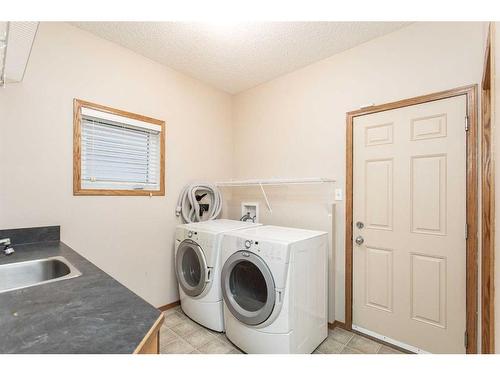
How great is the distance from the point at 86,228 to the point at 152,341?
171 cm

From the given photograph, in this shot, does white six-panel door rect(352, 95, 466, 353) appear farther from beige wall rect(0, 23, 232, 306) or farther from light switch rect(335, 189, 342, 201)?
beige wall rect(0, 23, 232, 306)

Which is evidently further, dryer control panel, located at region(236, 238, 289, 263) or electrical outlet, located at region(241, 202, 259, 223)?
electrical outlet, located at region(241, 202, 259, 223)

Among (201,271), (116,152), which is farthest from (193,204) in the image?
(116,152)

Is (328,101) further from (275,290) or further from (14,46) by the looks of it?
(14,46)

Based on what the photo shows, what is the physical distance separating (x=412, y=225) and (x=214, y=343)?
1.85 meters

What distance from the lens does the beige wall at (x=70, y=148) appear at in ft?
5.76

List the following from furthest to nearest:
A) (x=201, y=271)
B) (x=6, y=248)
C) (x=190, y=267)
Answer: (x=190, y=267), (x=201, y=271), (x=6, y=248)

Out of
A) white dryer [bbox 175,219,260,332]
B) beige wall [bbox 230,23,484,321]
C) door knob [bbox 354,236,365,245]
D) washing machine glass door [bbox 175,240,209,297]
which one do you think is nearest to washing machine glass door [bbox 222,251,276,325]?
white dryer [bbox 175,219,260,332]

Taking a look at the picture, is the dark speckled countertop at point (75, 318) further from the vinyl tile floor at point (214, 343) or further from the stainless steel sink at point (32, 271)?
the vinyl tile floor at point (214, 343)

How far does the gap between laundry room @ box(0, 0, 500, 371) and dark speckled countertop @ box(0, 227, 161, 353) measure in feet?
0.30

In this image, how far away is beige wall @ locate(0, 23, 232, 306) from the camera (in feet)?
5.76

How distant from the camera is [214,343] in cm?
199
